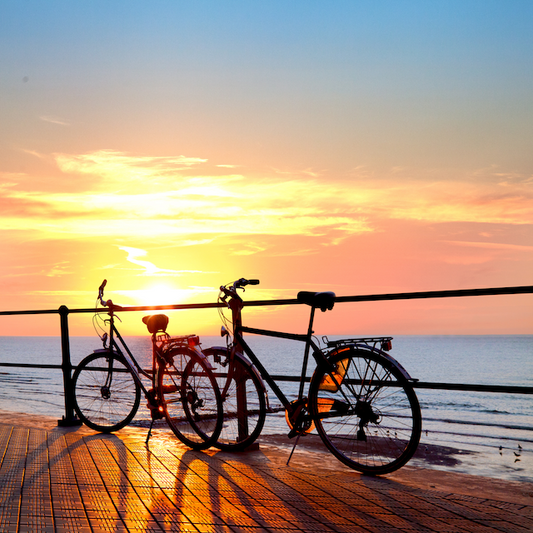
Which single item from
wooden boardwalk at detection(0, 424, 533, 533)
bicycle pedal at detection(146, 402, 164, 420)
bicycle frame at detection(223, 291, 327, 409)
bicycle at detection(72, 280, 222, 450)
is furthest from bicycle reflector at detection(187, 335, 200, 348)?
wooden boardwalk at detection(0, 424, 533, 533)

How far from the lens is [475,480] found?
4.15m

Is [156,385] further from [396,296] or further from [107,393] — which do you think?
[396,296]

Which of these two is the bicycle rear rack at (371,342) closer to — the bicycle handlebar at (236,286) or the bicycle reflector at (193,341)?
the bicycle handlebar at (236,286)

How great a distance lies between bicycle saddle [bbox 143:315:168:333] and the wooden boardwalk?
1.14m

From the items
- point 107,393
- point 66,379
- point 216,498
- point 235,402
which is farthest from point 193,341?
point 66,379

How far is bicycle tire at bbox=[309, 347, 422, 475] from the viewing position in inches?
153

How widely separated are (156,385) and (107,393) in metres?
0.88

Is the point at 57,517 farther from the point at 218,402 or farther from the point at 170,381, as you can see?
the point at 170,381

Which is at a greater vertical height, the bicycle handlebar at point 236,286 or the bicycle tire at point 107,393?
the bicycle handlebar at point 236,286

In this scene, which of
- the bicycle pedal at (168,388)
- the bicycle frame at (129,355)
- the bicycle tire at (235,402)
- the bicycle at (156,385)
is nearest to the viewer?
the bicycle tire at (235,402)

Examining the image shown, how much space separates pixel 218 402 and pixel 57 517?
6.30 feet

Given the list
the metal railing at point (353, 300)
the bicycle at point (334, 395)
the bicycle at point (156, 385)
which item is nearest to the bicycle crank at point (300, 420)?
the bicycle at point (334, 395)

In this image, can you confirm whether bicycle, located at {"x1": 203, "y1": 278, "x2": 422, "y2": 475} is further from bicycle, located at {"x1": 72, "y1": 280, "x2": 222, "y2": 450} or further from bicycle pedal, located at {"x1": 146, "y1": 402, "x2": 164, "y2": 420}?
bicycle pedal, located at {"x1": 146, "y1": 402, "x2": 164, "y2": 420}

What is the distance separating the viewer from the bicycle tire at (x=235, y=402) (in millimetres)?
4715
